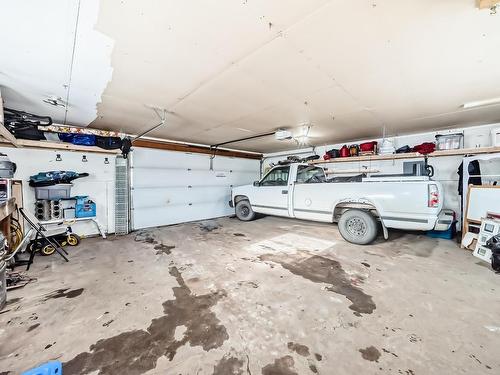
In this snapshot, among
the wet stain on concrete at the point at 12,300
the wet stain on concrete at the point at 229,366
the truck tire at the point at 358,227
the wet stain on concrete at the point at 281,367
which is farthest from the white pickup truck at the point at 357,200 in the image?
the wet stain on concrete at the point at 12,300

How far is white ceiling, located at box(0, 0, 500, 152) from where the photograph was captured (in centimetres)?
149

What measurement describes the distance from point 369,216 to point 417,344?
2710 millimetres

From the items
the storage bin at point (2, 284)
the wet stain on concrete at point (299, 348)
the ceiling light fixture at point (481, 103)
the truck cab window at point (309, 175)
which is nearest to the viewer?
the wet stain on concrete at point (299, 348)

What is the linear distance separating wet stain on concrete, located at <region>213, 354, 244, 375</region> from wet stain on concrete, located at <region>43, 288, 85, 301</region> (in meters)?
1.98

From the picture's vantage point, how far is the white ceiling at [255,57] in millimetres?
1486

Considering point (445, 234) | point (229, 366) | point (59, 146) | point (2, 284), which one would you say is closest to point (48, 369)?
point (229, 366)

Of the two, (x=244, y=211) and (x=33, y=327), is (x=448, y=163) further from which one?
(x=33, y=327)

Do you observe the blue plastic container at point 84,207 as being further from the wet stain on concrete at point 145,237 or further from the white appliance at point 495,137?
the white appliance at point 495,137

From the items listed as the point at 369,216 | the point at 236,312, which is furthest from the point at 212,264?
the point at 369,216

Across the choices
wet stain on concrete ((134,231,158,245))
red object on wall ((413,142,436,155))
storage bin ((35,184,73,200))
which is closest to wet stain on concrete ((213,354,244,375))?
wet stain on concrete ((134,231,158,245))

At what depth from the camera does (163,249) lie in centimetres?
379

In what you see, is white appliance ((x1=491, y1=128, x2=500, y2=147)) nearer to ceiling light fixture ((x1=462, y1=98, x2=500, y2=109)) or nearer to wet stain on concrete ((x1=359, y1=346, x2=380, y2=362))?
ceiling light fixture ((x1=462, y1=98, x2=500, y2=109))

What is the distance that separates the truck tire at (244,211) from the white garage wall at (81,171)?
3539mm

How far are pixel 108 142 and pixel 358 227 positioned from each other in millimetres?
5944
